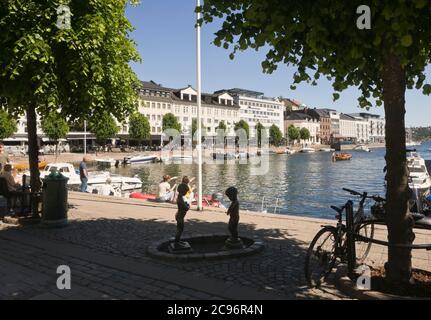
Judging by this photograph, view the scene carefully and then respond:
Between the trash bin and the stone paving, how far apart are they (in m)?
0.35

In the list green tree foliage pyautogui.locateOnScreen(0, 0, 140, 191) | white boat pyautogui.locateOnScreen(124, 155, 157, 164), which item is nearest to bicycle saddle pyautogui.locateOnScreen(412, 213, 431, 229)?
green tree foliage pyautogui.locateOnScreen(0, 0, 140, 191)

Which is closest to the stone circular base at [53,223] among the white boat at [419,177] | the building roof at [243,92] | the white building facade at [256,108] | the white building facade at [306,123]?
the white boat at [419,177]

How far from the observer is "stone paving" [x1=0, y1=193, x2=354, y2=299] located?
21.1 feet

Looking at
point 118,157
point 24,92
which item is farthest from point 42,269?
point 118,157

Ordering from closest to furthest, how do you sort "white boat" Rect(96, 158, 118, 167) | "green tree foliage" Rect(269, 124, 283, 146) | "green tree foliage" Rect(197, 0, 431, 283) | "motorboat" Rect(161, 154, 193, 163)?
"green tree foliage" Rect(197, 0, 431, 283)
"white boat" Rect(96, 158, 118, 167)
"motorboat" Rect(161, 154, 193, 163)
"green tree foliage" Rect(269, 124, 283, 146)

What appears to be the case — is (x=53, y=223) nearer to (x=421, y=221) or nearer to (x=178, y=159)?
(x=421, y=221)

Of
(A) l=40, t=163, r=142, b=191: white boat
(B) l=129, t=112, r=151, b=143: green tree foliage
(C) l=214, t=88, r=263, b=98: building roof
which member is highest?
(C) l=214, t=88, r=263, b=98: building roof

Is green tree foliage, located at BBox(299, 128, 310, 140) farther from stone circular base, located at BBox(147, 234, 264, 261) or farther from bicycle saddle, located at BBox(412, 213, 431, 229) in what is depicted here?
bicycle saddle, located at BBox(412, 213, 431, 229)

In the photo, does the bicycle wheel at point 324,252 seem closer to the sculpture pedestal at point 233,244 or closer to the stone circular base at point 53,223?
the sculpture pedestal at point 233,244

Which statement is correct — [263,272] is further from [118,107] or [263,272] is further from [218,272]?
[118,107]

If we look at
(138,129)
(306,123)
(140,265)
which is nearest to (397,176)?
(140,265)

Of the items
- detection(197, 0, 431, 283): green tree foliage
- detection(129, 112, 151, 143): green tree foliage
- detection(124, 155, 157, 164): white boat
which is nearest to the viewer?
detection(197, 0, 431, 283): green tree foliage

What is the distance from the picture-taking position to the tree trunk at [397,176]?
626 cm

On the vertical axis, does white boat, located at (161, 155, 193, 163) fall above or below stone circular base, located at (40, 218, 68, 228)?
above
